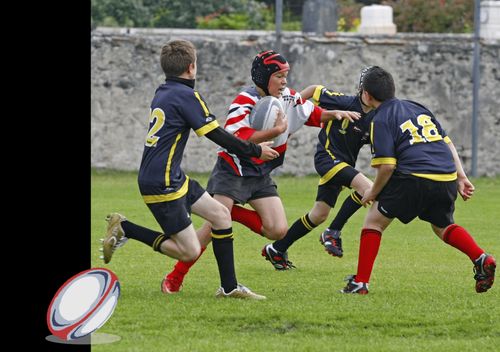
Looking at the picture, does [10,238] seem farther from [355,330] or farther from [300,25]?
[300,25]

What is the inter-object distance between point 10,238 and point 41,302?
405 mm

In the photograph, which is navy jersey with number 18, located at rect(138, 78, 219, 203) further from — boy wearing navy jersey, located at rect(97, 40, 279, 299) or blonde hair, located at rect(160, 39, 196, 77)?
blonde hair, located at rect(160, 39, 196, 77)

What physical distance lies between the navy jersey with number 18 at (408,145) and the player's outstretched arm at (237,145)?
2.32 ft

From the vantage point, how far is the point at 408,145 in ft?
25.0

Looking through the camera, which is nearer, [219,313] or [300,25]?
[219,313]

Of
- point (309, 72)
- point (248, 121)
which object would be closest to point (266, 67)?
point (248, 121)

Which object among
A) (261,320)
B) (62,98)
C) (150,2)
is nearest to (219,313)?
(261,320)

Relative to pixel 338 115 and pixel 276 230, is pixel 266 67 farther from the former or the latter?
pixel 276 230

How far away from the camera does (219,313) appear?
6.94 meters

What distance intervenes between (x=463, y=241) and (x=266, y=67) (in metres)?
1.85

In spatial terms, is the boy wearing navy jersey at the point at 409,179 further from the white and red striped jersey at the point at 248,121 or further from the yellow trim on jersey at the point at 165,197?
the yellow trim on jersey at the point at 165,197

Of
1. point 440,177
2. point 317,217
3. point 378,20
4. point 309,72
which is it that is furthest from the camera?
point 378,20

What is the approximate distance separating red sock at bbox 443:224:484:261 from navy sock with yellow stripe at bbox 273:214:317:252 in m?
1.79

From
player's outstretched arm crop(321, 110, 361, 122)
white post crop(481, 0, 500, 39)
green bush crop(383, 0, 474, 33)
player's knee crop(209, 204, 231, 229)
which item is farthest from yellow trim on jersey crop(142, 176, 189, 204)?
green bush crop(383, 0, 474, 33)
